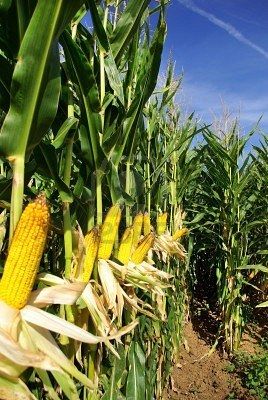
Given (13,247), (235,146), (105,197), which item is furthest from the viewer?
(235,146)

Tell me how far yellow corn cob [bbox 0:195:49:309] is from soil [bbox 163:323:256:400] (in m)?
3.84

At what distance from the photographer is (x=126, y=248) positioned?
2.10m

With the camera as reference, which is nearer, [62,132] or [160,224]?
[62,132]

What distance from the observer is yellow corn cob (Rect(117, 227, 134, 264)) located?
210cm

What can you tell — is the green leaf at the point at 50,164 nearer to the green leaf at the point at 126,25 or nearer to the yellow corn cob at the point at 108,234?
the yellow corn cob at the point at 108,234

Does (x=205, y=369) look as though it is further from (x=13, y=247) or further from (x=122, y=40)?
(x=13, y=247)

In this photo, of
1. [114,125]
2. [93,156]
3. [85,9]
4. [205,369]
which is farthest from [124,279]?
[205,369]

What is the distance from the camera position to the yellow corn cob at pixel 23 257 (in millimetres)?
1005

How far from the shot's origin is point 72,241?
1725 millimetres

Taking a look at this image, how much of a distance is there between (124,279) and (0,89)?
1000 millimetres

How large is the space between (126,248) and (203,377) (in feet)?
11.9

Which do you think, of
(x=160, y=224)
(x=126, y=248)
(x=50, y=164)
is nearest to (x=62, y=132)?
(x=50, y=164)

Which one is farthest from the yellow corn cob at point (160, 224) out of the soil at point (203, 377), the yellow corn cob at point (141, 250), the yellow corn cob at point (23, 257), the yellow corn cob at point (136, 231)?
the yellow corn cob at point (23, 257)

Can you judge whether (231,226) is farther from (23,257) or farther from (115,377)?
(23,257)
